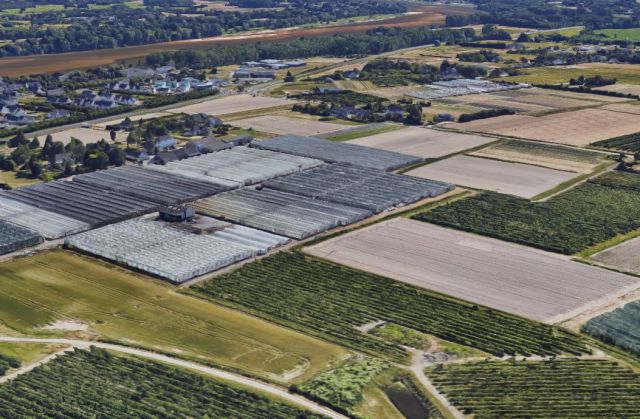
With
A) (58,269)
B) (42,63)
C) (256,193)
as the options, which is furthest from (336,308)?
(42,63)

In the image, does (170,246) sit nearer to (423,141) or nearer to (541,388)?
(541,388)

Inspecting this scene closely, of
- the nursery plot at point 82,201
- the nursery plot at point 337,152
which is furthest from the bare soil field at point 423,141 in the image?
the nursery plot at point 82,201

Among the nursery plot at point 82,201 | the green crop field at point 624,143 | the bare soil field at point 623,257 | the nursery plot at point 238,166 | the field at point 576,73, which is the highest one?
the nursery plot at point 82,201

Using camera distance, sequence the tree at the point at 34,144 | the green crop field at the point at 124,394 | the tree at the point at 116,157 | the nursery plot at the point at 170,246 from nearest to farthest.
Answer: the green crop field at the point at 124,394
the nursery plot at the point at 170,246
the tree at the point at 116,157
the tree at the point at 34,144

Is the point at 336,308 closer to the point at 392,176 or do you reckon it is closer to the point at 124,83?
the point at 392,176

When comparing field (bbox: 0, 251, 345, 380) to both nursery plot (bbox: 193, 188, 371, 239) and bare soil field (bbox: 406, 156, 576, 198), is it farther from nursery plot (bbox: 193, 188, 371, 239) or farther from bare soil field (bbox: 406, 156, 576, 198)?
bare soil field (bbox: 406, 156, 576, 198)

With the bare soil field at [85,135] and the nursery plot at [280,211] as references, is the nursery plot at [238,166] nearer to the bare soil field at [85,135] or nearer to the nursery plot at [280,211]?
the nursery plot at [280,211]
